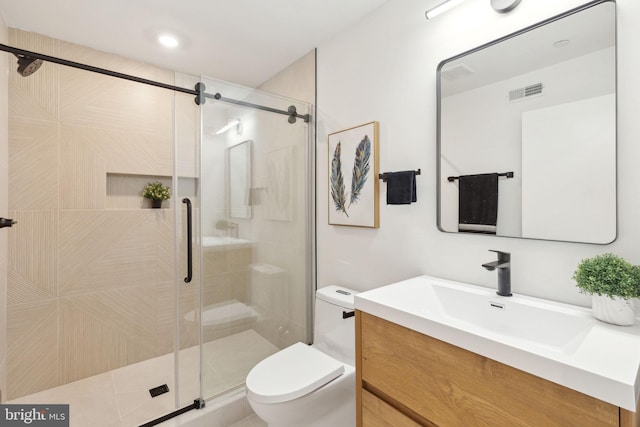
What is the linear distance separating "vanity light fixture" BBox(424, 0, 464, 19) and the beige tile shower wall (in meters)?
2.10

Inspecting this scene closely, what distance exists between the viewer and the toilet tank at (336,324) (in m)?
1.64

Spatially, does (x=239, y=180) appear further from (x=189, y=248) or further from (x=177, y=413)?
(x=177, y=413)

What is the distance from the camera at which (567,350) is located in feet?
2.96

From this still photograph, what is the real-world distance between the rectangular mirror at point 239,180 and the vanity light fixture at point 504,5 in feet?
4.66

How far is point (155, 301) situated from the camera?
8.28 ft

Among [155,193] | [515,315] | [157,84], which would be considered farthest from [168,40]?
[515,315]

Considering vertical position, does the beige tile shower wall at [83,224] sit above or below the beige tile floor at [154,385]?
above

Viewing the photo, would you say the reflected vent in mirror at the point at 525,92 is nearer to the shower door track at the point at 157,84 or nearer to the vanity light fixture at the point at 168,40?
the shower door track at the point at 157,84

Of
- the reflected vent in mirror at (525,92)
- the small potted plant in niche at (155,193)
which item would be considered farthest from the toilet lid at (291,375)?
the small potted plant in niche at (155,193)

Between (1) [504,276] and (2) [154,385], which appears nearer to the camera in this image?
(1) [504,276]

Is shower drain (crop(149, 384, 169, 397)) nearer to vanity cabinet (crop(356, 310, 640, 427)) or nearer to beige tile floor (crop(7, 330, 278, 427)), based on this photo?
beige tile floor (crop(7, 330, 278, 427))

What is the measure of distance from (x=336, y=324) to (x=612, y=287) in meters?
1.20

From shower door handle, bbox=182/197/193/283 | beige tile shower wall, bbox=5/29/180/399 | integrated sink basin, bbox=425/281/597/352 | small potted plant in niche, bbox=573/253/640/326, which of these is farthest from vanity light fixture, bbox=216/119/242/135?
Result: small potted plant in niche, bbox=573/253/640/326

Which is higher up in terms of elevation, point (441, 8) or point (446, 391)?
point (441, 8)
